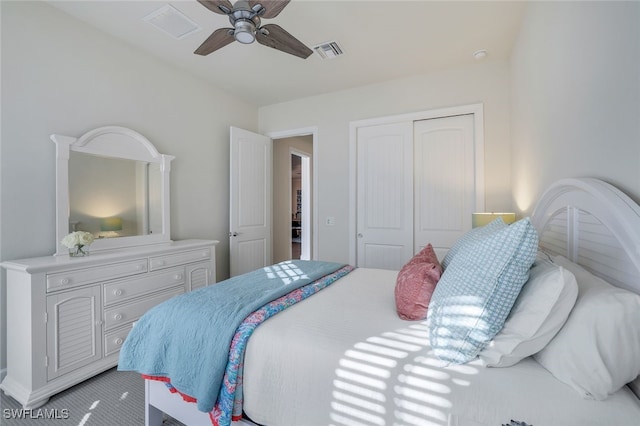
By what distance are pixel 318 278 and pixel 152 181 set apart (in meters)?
1.97

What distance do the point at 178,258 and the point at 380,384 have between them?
7.34 feet

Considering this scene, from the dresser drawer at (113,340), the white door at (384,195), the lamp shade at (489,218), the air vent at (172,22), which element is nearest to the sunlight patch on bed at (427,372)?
the lamp shade at (489,218)

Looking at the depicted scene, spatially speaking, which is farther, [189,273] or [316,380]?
[189,273]

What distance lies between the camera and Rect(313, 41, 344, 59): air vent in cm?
259

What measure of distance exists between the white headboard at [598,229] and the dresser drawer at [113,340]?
9.21ft

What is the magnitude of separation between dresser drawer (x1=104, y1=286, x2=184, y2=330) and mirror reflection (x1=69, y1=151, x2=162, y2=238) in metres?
0.63

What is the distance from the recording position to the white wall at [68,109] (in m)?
1.95

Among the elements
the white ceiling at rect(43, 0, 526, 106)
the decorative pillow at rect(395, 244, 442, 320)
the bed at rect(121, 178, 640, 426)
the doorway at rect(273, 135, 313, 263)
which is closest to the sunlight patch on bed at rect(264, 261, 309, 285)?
the bed at rect(121, 178, 640, 426)

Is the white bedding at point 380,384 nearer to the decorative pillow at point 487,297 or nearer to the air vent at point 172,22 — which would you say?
the decorative pillow at point 487,297

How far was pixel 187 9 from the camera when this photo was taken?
2146mm

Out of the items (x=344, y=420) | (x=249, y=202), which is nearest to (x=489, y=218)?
(x=344, y=420)

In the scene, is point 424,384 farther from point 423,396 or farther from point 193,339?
point 193,339

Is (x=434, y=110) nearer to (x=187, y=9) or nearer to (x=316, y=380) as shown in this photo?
(x=187, y=9)

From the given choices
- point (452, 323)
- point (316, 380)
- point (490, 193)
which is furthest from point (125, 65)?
point (490, 193)
